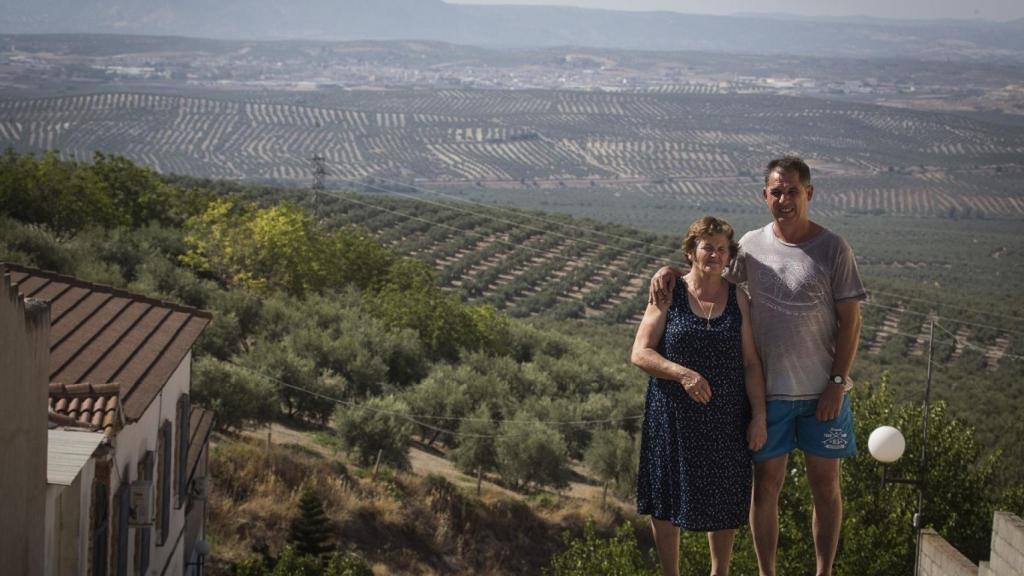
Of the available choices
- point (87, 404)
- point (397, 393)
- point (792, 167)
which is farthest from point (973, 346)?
point (792, 167)

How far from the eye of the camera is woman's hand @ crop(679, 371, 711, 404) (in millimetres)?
6754

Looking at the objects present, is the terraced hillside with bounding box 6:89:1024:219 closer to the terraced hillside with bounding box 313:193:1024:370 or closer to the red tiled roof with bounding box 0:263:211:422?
the terraced hillside with bounding box 313:193:1024:370

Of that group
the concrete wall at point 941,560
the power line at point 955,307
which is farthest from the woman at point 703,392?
the power line at point 955,307

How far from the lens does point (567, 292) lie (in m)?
63.8

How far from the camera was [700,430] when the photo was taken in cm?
699

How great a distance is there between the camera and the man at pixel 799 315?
689cm

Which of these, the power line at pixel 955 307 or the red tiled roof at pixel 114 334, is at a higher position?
the red tiled roof at pixel 114 334

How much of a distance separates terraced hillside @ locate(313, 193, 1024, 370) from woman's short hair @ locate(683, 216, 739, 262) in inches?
1809

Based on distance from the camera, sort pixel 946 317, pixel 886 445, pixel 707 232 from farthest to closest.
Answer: pixel 946 317
pixel 886 445
pixel 707 232

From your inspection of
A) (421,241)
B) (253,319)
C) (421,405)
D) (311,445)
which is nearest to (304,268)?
(253,319)

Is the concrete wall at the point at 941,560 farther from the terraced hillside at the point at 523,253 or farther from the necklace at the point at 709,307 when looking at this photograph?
the terraced hillside at the point at 523,253

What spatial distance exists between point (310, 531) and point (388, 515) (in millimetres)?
4526

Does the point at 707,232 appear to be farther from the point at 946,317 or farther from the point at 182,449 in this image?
the point at 946,317

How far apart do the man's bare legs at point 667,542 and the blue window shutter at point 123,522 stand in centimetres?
498
